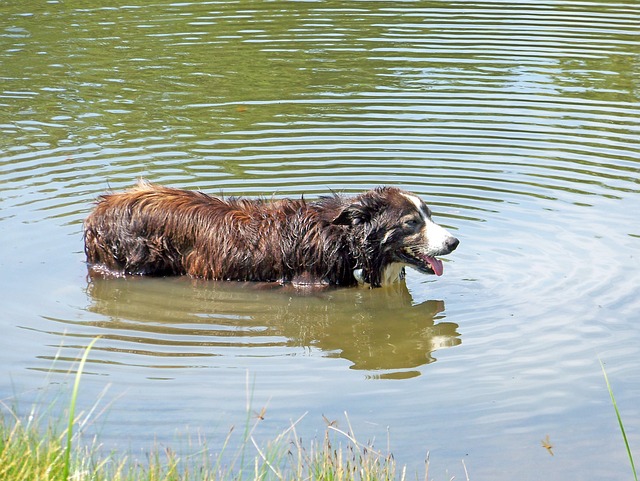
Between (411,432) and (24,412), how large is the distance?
2389 millimetres

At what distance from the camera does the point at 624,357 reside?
802 cm

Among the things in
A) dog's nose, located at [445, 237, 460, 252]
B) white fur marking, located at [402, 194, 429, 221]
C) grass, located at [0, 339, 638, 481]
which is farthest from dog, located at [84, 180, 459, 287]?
grass, located at [0, 339, 638, 481]

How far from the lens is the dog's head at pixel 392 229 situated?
9664mm

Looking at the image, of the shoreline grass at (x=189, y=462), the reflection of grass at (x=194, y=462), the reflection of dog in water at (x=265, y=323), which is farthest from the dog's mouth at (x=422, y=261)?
the shoreline grass at (x=189, y=462)

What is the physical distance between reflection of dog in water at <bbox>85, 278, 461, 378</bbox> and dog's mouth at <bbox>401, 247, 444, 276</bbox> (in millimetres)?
257

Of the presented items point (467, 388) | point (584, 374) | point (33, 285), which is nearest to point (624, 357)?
point (584, 374)

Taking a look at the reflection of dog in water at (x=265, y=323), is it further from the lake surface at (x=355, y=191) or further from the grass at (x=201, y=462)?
the grass at (x=201, y=462)

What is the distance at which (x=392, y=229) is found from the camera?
9.73m

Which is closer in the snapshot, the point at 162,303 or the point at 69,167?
the point at 162,303

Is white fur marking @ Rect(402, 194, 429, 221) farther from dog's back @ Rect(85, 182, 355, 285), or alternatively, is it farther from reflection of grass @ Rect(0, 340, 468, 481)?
reflection of grass @ Rect(0, 340, 468, 481)

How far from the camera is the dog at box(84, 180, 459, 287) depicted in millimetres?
9758

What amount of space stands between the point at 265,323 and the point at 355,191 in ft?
9.60

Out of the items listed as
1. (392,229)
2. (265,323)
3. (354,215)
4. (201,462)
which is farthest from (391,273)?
(201,462)

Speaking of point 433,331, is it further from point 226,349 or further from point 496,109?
point 496,109
